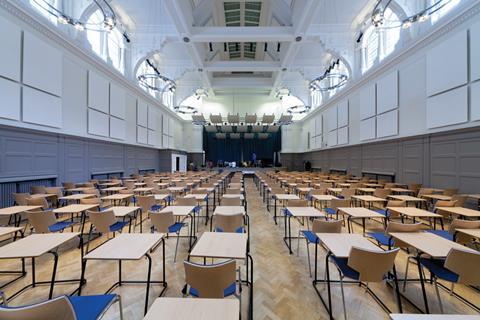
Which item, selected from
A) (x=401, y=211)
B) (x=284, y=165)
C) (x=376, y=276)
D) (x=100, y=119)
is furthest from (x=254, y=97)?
(x=376, y=276)

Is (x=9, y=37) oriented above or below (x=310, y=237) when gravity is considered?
above

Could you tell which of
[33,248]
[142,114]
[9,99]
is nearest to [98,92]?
[9,99]

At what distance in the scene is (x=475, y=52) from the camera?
5.96 metres

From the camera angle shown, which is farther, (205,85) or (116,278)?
(205,85)

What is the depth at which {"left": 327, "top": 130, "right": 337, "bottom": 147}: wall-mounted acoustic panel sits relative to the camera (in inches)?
571

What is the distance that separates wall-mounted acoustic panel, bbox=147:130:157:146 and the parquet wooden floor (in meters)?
11.2

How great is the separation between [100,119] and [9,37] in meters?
4.09

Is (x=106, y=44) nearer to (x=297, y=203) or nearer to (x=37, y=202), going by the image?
(x=37, y=202)

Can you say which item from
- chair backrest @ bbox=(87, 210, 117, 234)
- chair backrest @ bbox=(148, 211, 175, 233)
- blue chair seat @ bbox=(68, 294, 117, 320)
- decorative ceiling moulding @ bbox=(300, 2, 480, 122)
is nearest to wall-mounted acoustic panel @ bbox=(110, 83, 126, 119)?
chair backrest @ bbox=(87, 210, 117, 234)

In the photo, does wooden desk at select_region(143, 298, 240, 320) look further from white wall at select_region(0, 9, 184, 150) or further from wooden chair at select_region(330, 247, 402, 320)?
white wall at select_region(0, 9, 184, 150)

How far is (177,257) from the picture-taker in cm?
381

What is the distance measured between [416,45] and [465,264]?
8.82 metres

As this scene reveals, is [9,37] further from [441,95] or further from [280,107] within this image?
[280,107]

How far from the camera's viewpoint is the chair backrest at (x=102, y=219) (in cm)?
349
